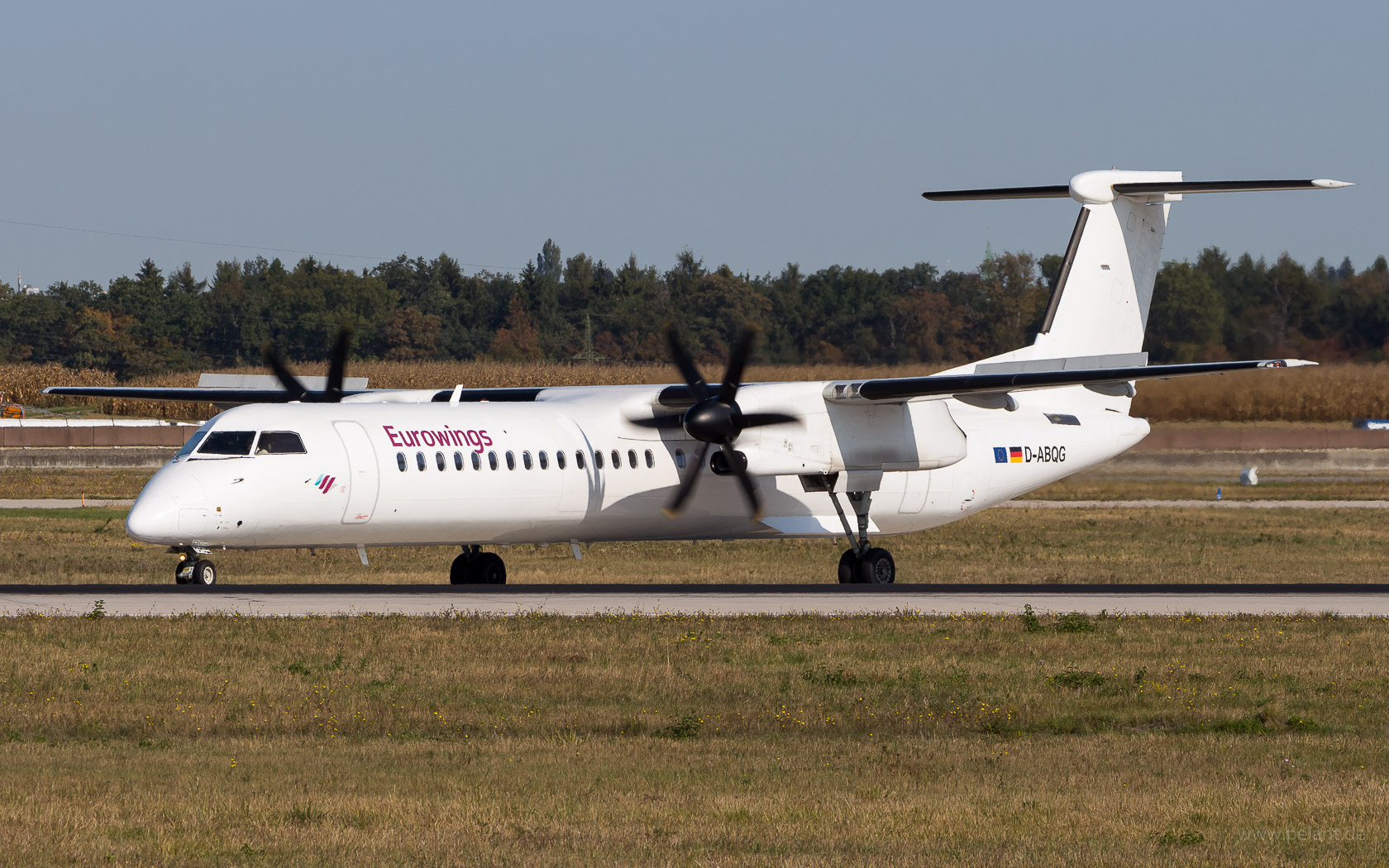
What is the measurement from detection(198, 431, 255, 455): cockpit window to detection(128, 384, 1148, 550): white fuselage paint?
0.41ft

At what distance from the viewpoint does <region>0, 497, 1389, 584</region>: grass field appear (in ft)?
112

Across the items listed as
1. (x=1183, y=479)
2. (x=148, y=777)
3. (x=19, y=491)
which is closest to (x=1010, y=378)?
(x=148, y=777)

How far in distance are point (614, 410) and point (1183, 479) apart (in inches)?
1115

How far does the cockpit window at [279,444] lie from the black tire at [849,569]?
1056 cm

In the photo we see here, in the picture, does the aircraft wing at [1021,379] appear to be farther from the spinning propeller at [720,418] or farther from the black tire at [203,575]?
the black tire at [203,575]

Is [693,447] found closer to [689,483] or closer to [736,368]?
[689,483]

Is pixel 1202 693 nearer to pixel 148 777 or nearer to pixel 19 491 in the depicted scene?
pixel 148 777

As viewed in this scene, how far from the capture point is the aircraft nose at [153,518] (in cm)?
2269

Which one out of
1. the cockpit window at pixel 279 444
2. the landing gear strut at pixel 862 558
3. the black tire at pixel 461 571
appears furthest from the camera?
the landing gear strut at pixel 862 558

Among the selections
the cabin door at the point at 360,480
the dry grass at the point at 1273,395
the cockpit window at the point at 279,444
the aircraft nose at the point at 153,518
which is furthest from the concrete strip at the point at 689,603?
the dry grass at the point at 1273,395

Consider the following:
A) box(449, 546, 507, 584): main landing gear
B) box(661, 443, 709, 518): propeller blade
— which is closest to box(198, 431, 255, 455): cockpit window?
box(449, 546, 507, 584): main landing gear

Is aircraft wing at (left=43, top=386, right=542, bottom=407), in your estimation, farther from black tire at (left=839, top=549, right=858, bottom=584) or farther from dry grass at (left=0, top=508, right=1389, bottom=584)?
black tire at (left=839, top=549, right=858, bottom=584)

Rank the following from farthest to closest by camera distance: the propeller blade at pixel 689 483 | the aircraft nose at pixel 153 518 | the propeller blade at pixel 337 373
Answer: the propeller blade at pixel 337 373 < the propeller blade at pixel 689 483 < the aircraft nose at pixel 153 518

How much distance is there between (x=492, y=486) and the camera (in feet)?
86.7
